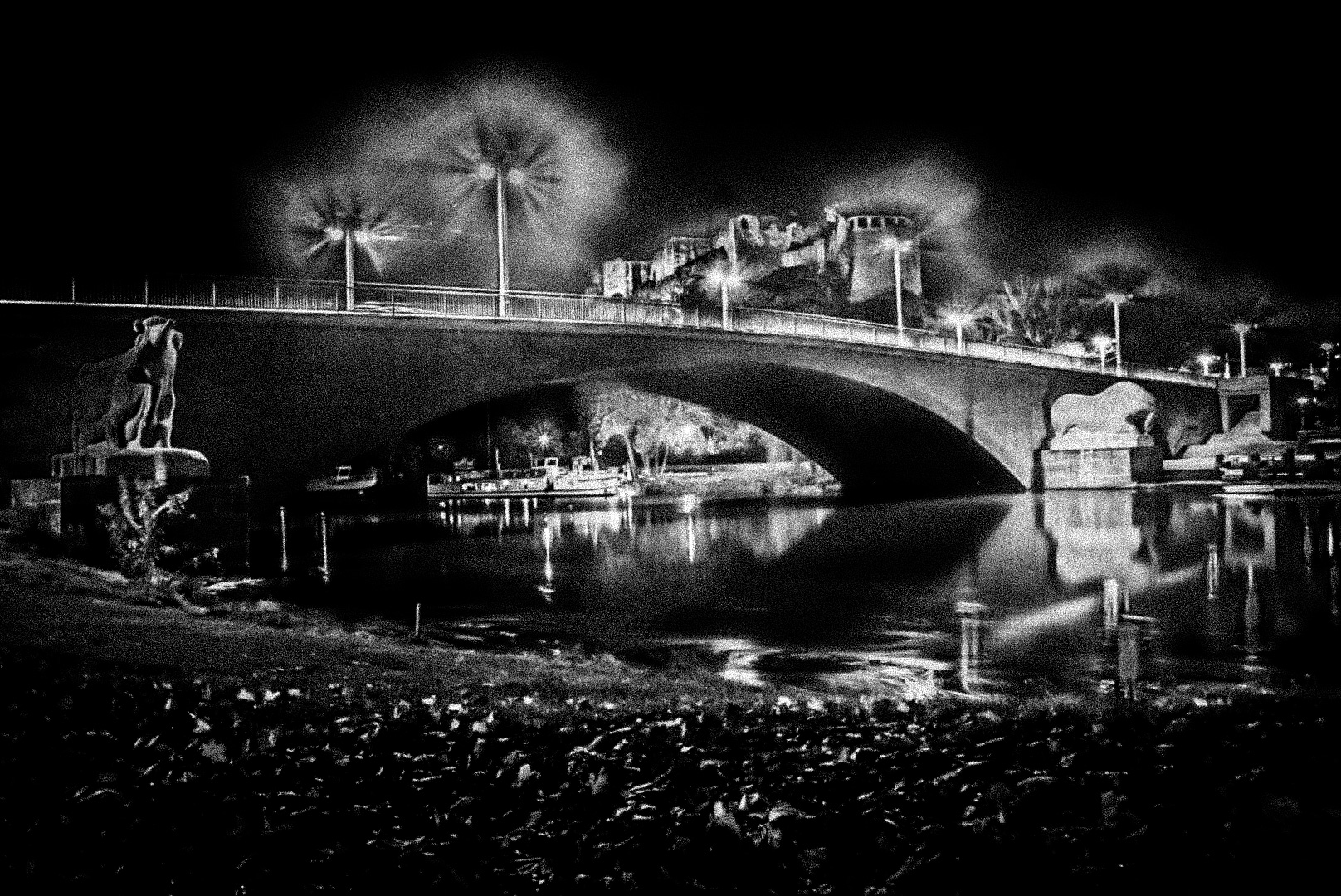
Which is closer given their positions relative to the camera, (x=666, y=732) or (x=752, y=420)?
(x=666, y=732)

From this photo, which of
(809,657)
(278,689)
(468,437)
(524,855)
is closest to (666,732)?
(524,855)

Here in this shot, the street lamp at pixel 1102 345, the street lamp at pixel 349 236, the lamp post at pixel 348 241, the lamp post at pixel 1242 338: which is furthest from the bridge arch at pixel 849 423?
the lamp post at pixel 1242 338

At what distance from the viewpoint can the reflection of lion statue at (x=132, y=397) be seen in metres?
16.7

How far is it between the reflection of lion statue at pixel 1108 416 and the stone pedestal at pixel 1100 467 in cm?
59

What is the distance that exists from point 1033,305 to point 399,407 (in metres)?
63.6

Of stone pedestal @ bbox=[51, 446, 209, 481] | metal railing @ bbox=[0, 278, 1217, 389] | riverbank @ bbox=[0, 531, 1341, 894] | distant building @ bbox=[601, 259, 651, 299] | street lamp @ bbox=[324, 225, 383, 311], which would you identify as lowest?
riverbank @ bbox=[0, 531, 1341, 894]

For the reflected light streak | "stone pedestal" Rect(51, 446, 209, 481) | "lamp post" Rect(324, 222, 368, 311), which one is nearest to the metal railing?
"lamp post" Rect(324, 222, 368, 311)

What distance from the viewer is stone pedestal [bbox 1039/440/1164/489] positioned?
4675 centimetres

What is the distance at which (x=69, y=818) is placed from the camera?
4160 mm

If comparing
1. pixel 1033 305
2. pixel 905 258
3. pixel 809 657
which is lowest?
pixel 809 657

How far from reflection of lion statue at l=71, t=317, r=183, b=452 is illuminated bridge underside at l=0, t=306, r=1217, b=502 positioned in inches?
271

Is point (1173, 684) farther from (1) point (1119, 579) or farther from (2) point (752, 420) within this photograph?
(2) point (752, 420)

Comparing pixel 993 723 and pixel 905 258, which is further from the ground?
pixel 905 258

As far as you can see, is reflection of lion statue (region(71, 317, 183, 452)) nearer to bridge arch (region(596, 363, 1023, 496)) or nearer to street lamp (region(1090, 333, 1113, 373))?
bridge arch (region(596, 363, 1023, 496))
